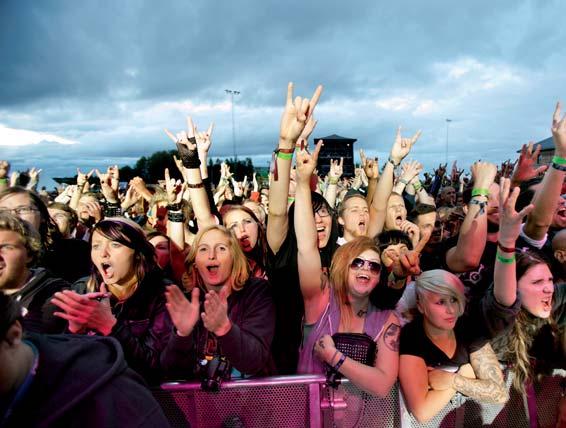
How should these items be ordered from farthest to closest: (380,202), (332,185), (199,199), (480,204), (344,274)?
(332,185) → (380,202) → (199,199) → (480,204) → (344,274)

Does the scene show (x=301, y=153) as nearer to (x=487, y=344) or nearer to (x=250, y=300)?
(x=250, y=300)

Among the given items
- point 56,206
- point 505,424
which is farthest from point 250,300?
point 56,206

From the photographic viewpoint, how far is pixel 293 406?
7.11ft

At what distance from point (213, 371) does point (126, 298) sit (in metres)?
0.71

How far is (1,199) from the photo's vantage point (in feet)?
10.3

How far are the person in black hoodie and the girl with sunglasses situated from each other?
121cm

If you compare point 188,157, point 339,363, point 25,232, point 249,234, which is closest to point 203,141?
point 188,157

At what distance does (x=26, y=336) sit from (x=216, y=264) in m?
1.29

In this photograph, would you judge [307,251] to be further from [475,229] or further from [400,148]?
[400,148]

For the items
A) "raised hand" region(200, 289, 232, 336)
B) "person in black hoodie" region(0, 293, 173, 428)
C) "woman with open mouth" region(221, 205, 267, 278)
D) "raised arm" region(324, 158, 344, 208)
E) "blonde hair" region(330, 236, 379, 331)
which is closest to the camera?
"person in black hoodie" region(0, 293, 173, 428)

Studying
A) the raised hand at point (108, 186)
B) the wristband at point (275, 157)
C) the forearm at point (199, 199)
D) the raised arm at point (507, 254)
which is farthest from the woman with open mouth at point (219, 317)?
the raised hand at point (108, 186)

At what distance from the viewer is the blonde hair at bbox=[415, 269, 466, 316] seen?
2252 millimetres

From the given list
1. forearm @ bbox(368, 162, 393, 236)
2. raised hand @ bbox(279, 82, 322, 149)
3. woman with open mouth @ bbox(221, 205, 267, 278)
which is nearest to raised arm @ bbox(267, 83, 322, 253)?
raised hand @ bbox(279, 82, 322, 149)

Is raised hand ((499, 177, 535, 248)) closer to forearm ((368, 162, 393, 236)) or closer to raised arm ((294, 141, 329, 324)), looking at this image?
raised arm ((294, 141, 329, 324))
